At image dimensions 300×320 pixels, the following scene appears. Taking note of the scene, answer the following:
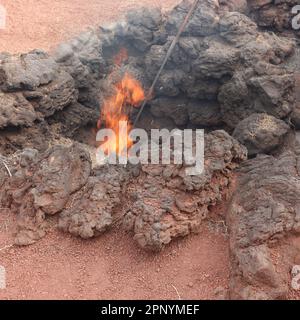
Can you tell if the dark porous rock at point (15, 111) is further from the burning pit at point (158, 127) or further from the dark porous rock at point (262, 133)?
the dark porous rock at point (262, 133)

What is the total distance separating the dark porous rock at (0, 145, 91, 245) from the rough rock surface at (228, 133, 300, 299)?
2036 millimetres

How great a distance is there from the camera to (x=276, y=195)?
500cm

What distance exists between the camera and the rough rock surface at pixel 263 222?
4.44 m

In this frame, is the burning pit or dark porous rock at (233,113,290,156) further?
dark porous rock at (233,113,290,156)

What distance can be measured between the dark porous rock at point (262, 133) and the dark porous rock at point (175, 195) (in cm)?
184

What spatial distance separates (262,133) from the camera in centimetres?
745

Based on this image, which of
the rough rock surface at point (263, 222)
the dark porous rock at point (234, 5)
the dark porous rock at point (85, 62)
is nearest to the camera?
the rough rock surface at point (263, 222)

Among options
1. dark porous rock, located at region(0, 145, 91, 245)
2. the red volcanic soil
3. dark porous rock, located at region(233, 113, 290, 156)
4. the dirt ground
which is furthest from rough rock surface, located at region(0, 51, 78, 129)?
dark porous rock, located at region(233, 113, 290, 156)

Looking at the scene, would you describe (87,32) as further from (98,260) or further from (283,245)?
(283,245)

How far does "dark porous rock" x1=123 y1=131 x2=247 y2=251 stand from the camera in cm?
500

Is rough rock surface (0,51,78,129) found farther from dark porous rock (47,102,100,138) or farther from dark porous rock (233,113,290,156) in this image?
dark porous rock (233,113,290,156)

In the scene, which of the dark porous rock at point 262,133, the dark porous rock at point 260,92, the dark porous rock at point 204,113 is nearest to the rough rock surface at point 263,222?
the dark porous rock at point 262,133

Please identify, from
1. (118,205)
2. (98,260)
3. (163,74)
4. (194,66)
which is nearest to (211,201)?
(118,205)

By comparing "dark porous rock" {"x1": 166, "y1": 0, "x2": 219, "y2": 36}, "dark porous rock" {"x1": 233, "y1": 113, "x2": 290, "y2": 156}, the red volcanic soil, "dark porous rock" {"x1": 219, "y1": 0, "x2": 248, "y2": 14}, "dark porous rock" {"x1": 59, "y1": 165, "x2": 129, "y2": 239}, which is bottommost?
the red volcanic soil
